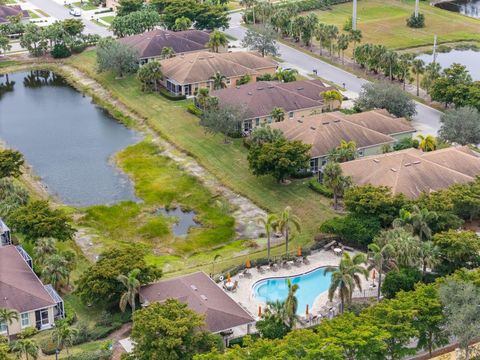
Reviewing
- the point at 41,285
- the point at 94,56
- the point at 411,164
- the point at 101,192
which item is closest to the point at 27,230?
the point at 41,285

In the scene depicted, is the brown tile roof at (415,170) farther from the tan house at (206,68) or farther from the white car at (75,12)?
the white car at (75,12)

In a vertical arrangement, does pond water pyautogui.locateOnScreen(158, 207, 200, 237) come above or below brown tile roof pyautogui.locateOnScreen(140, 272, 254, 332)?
below

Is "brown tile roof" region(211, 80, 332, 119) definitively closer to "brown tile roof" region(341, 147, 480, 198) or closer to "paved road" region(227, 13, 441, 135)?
"paved road" region(227, 13, 441, 135)

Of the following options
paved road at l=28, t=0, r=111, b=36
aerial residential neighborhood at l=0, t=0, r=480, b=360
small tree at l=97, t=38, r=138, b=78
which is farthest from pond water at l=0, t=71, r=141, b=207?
paved road at l=28, t=0, r=111, b=36

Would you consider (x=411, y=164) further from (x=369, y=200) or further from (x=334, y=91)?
(x=334, y=91)

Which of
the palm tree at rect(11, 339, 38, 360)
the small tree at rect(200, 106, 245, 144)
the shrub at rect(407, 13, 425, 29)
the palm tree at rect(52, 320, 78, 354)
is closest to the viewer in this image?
the palm tree at rect(11, 339, 38, 360)

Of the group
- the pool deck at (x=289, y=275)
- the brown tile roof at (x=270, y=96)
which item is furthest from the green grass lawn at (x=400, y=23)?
Answer: the pool deck at (x=289, y=275)
